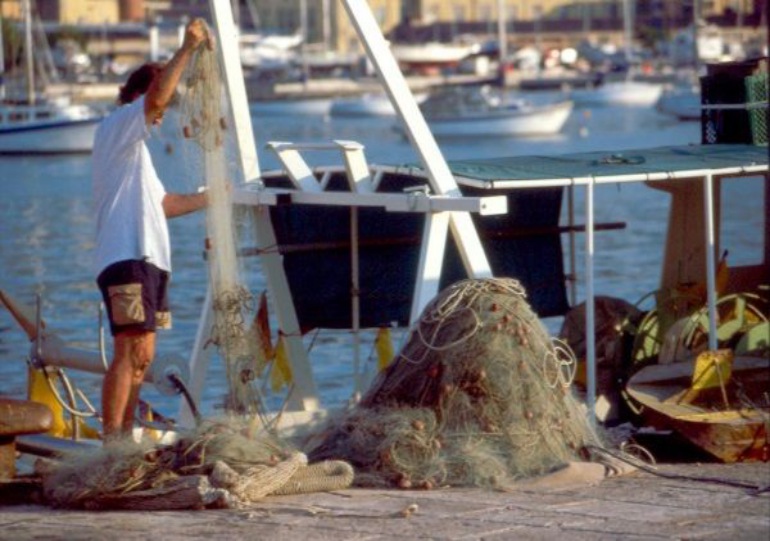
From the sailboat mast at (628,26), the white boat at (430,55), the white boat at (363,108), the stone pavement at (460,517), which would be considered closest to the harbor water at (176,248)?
the stone pavement at (460,517)

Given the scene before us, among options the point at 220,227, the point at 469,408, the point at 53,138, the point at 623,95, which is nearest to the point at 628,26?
the point at 623,95

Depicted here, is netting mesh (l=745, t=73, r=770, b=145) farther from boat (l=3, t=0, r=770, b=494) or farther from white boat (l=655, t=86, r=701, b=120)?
white boat (l=655, t=86, r=701, b=120)

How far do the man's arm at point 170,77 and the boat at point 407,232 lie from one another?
3.04ft

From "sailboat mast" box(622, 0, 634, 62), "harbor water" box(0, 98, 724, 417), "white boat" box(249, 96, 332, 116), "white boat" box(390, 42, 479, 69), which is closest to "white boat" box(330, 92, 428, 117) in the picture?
"white boat" box(249, 96, 332, 116)

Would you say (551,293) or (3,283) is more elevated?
(551,293)

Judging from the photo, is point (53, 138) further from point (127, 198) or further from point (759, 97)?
point (127, 198)

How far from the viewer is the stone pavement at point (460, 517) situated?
7.09m

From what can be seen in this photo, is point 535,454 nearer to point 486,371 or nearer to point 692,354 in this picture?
point 486,371

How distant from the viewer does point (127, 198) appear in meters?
8.27

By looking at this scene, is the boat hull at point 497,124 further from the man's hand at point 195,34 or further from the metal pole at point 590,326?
the man's hand at point 195,34

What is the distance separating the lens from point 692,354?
31.7 feet

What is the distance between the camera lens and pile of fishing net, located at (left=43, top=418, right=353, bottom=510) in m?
7.56

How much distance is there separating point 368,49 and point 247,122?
97 centimetres

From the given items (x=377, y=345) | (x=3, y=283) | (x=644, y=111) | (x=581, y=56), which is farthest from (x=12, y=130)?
(x=581, y=56)
